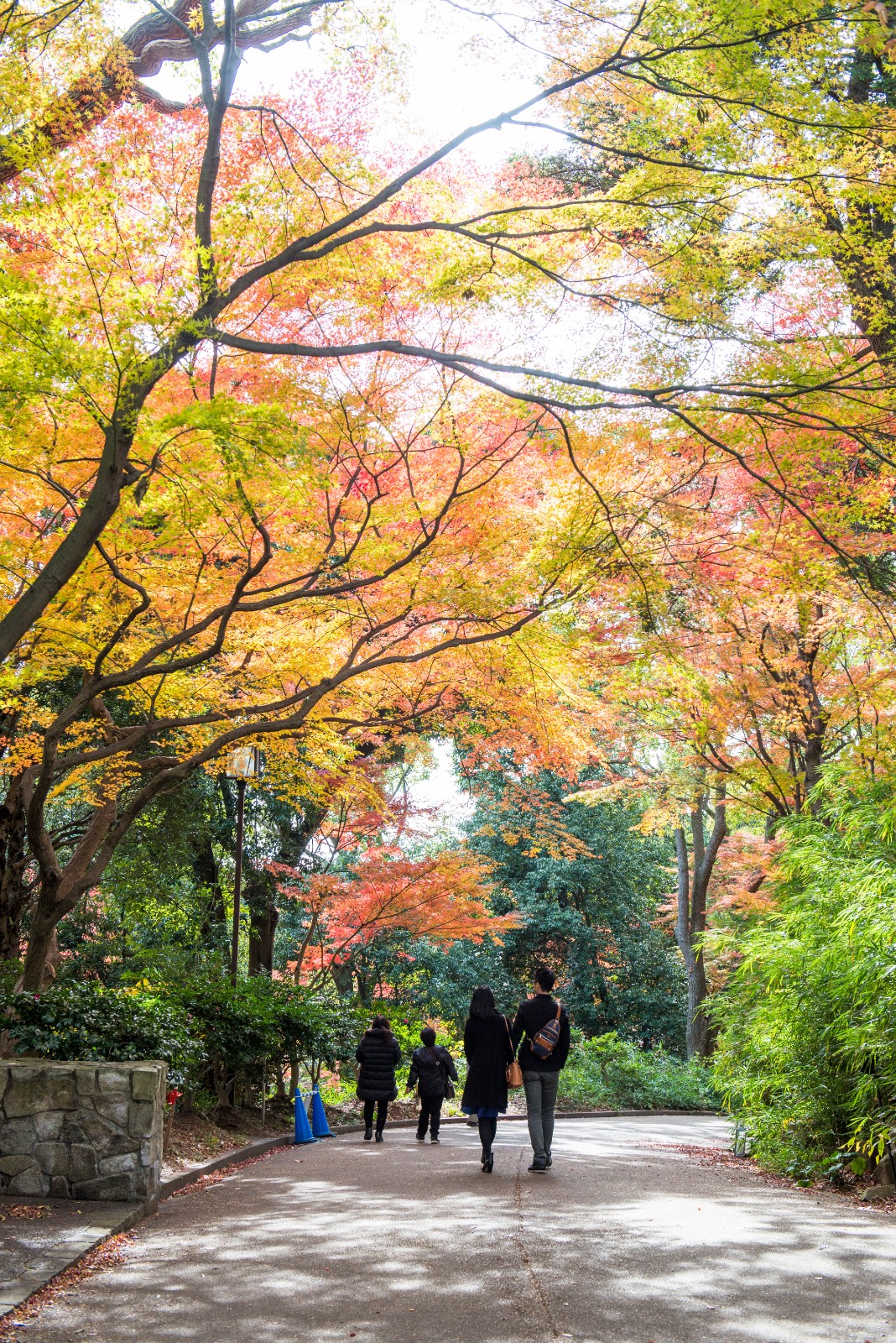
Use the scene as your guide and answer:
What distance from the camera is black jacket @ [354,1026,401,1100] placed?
11750 mm

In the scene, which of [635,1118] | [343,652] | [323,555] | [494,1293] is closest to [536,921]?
[635,1118]

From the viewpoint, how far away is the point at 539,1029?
8.23m

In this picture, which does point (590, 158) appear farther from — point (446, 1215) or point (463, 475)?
point (446, 1215)

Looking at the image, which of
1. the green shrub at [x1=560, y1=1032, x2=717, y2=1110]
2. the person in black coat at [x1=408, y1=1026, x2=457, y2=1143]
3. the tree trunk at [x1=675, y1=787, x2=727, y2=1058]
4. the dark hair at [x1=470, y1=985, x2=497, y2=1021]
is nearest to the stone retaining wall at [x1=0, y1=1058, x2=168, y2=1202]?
the dark hair at [x1=470, y1=985, x2=497, y2=1021]

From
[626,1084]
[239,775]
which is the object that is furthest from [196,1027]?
[626,1084]

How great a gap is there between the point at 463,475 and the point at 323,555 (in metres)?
1.43

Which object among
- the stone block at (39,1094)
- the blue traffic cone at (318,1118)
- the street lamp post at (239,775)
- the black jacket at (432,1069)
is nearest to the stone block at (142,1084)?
the stone block at (39,1094)

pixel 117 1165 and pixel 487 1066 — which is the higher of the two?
pixel 487 1066

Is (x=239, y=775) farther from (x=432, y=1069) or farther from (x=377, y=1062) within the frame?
(x=432, y=1069)

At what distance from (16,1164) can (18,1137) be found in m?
0.16

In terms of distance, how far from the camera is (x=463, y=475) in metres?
9.28

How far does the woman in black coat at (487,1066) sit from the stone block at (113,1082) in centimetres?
276

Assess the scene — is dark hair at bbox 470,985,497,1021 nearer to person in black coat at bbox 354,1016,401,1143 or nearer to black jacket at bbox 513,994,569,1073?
black jacket at bbox 513,994,569,1073

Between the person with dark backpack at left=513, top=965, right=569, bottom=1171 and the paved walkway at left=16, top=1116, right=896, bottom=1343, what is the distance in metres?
0.34
